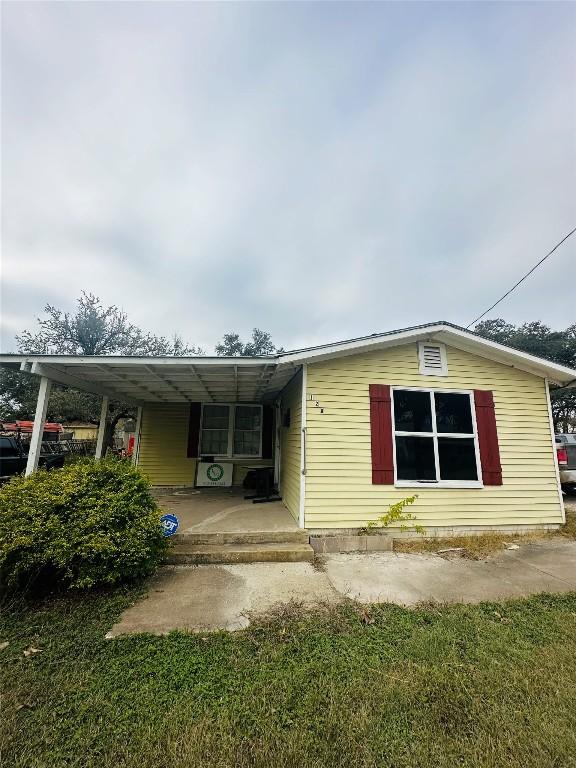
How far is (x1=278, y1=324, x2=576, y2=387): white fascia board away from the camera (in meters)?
5.31

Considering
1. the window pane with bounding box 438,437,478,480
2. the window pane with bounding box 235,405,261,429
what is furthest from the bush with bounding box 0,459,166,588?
the window pane with bounding box 235,405,261,429

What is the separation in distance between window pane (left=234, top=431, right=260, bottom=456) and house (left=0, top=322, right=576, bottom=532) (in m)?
2.80

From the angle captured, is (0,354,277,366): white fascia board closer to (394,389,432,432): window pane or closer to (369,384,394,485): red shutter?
(369,384,394,485): red shutter

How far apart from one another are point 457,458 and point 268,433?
4.93 meters

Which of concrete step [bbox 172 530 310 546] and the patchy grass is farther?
the patchy grass

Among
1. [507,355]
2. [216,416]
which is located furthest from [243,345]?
[507,355]

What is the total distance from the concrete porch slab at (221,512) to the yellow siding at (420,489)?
0.74 meters

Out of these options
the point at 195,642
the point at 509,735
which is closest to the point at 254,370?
the point at 195,642

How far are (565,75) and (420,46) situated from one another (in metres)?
3.07

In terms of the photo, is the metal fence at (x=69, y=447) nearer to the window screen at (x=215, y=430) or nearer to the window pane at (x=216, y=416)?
the window screen at (x=215, y=430)

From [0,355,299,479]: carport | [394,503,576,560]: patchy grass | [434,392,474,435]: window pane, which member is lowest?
[394,503,576,560]: patchy grass

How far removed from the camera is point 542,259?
7902 millimetres

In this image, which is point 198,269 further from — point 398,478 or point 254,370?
point 398,478

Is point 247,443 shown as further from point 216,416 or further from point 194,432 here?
point 194,432
